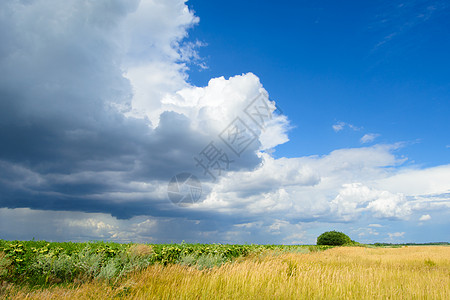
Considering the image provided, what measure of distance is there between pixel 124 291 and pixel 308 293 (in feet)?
10.6

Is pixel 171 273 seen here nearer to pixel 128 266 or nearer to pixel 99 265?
pixel 128 266

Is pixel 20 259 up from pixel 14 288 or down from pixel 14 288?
up

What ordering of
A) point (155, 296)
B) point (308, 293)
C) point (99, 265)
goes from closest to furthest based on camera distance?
point (155, 296) < point (308, 293) < point (99, 265)

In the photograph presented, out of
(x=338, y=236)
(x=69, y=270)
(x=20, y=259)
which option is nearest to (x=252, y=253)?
(x=69, y=270)

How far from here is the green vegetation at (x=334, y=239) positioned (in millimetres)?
32125

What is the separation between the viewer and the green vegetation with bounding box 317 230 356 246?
1265 inches

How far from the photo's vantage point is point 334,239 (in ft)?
106

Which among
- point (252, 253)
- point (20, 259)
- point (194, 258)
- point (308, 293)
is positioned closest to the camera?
point (308, 293)

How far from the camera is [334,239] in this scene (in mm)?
32375

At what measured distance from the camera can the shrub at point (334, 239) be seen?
105 feet

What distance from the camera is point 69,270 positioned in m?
5.94

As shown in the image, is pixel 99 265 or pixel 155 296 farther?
pixel 99 265

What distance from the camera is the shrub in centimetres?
3212

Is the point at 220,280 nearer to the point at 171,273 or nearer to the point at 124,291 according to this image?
the point at 171,273
